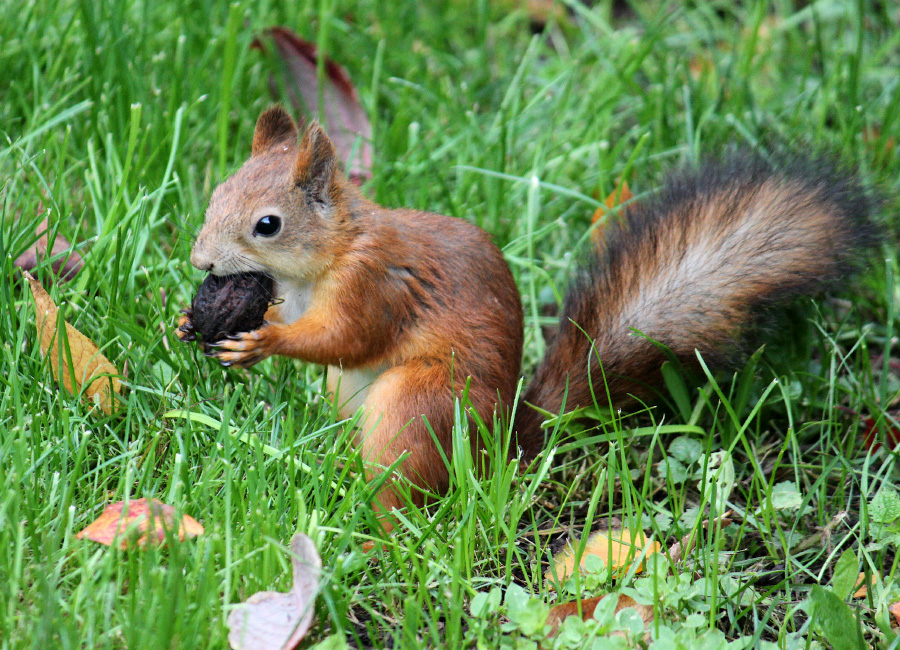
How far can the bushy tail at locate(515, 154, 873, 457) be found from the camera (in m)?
2.11

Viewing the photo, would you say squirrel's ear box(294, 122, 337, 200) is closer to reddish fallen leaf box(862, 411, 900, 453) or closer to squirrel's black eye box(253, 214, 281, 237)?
squirrel's black eye box(253, 214, 281, 237)

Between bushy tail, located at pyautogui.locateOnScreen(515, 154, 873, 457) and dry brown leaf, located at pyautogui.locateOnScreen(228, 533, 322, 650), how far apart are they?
2.46 ft

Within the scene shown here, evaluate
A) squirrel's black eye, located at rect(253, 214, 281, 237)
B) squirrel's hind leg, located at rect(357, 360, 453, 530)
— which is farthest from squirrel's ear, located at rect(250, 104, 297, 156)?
squirrel's hind leg, located at rect(357, 360, 453, 530)

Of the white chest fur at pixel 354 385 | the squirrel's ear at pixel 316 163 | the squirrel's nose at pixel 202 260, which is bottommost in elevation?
the white chest fur at pixel 354 385

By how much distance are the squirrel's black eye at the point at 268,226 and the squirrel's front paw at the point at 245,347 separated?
20 cm

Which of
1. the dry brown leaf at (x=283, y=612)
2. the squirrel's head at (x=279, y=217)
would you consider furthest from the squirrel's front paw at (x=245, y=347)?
the dry brown leaf at (x=283, y=612)

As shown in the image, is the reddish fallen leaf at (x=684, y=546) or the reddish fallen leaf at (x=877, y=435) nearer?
the reddish fallen leaf at (x=684, y=546)

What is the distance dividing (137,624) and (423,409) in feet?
2.45

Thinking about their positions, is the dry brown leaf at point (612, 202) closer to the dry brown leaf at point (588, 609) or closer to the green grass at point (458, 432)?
the green grass at point (458, 432)

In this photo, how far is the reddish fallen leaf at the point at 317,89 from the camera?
3166 mm

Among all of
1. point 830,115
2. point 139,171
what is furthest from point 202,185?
point 830,115

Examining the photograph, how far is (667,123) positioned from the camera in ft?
10.4

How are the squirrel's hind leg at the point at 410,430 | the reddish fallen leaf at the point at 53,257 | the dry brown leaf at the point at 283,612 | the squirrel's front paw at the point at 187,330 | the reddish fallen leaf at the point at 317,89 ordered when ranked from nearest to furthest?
the dry brown leaf at the point at 283,612 < the squirrel's hind leg at the point at 410,430 < the squirrel's front paw at the point at 187,330 < the reddish fallen leaf at the point at 53,257 < the reddish fallen leaf at the point at 317,89

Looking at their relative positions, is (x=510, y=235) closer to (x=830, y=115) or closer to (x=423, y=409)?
(x=423, y=409)
